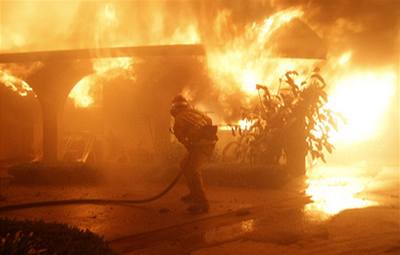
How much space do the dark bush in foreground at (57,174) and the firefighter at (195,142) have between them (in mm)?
3859

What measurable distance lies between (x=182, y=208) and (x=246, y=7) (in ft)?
26.4

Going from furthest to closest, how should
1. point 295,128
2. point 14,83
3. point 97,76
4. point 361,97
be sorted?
point 361,97 → point 14,83 → point 97,76 → point 295,128

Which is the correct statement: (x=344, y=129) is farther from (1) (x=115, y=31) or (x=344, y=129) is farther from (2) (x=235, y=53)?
(1) (x=115, y=31)

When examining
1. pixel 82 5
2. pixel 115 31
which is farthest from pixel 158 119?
pixel 82 5

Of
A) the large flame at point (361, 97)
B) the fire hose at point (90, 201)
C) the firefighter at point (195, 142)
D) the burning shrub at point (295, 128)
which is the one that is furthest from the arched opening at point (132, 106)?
the large flame at point (361, 97)

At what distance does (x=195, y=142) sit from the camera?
26.2 ft

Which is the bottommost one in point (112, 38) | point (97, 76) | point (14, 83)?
point (97, 76)

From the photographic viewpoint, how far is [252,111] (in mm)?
13211

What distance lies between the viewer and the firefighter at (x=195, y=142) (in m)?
7.97

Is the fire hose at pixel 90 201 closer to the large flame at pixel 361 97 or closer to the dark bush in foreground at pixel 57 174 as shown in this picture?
the dark bush in foreground at pixel 57 174

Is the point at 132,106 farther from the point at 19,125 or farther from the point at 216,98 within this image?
the point at 19,125

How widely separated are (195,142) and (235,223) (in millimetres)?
1444

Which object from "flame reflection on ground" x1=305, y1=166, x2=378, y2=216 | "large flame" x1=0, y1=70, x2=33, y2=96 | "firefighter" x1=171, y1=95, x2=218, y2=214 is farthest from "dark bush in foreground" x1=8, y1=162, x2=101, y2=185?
"flame reflection on ground" x1=305, y1=166, x2=378, y2=216

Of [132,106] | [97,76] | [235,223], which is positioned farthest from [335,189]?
[97,76]
